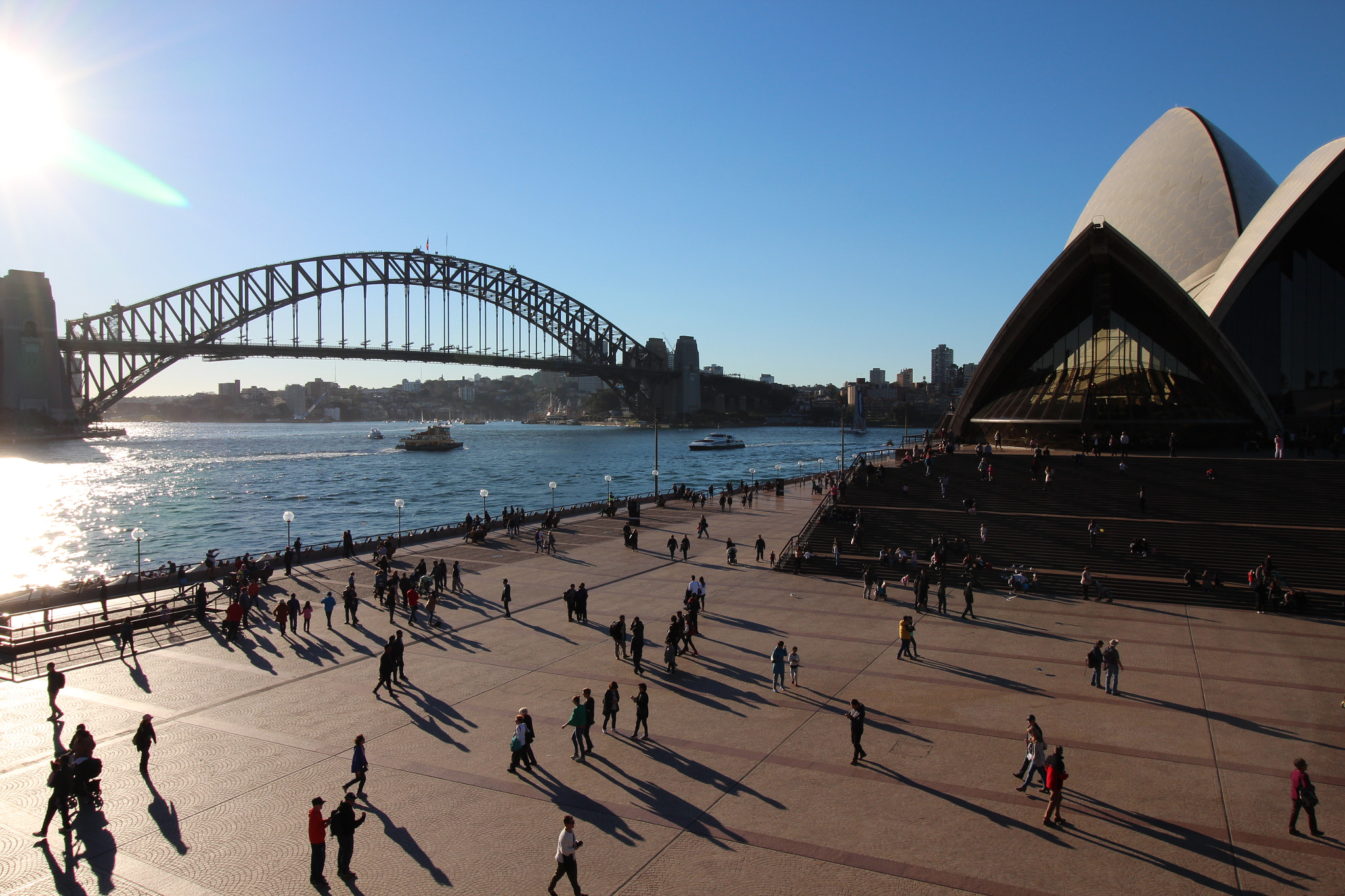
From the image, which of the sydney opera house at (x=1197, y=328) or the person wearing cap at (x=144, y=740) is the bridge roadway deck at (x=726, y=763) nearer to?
the person wearing cap at (x=144, y=740)

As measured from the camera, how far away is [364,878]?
23.0 ft

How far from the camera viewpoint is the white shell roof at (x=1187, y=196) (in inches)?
1395

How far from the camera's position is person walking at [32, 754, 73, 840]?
764 centimetres

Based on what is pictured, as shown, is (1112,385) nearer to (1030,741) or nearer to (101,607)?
(1030,741)

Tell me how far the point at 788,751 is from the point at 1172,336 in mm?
29432

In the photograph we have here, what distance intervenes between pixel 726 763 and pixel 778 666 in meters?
2.53

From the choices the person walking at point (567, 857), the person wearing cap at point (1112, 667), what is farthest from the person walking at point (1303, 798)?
the person walking at point (567, 857)

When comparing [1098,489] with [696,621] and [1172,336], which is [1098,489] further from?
[696,621]

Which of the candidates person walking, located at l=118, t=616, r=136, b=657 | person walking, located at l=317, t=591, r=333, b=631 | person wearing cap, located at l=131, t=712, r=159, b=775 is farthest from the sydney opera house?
person wearing cap, located at l=131, t=712, r=159, b=775

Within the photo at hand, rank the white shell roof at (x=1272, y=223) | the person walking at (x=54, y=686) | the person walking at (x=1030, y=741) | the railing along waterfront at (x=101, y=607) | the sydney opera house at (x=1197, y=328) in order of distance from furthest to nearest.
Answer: the sydney opera house at (x=1197, y=328)
the white shell roof at (x=1272, y=223)
the railing along waterfront at (x=101, y=607)
the person walking at (x=54, y=686)
the person walking at (x=1030, y=741)

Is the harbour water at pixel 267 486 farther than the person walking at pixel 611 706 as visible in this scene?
Yes

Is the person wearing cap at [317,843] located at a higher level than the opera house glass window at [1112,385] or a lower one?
lower

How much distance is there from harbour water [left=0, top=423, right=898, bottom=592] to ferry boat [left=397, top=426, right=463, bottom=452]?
217 centimetres

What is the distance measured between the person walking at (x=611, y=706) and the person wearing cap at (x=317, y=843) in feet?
12.6
